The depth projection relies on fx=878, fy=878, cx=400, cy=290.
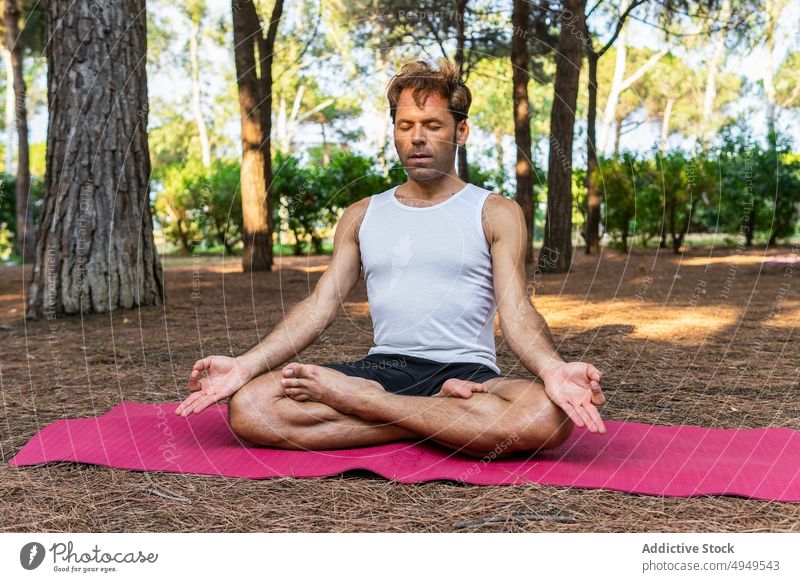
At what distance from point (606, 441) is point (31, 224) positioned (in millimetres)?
18337

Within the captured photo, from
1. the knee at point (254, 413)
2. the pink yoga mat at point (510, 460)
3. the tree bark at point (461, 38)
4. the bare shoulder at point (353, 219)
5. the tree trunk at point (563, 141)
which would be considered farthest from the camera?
the tree bark at point (461, 38)

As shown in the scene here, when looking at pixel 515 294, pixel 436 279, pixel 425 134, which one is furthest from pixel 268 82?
pixel 515 294

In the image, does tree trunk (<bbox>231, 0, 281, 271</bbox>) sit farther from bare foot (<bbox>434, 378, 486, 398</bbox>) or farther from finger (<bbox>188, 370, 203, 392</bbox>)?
bare foot (<bbox>434, 378, 486, 398</bbox>)

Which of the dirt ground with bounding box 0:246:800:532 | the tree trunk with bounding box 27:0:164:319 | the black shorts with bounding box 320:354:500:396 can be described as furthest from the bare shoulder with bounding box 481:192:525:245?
the tree trunk with bounding box 27:0:164:319

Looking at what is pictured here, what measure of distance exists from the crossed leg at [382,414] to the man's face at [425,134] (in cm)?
86

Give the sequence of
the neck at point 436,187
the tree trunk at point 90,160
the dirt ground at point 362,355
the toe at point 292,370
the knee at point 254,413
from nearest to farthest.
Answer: the dirt ground at point 362,355, the toe at point 292,370, the knee at point 254,413, the neck at point 436,187, the tree trunk at point 90,160

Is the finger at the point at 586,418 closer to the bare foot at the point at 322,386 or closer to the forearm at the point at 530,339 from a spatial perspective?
the forearm at the point at 530,339

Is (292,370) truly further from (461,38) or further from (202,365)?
(461,38)

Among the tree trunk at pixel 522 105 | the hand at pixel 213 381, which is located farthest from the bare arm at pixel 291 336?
the tree trunk at pixel 522 105

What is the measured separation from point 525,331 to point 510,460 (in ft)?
1.60

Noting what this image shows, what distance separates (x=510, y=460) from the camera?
3.23 metres

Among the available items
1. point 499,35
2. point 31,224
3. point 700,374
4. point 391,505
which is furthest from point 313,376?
point 31,224

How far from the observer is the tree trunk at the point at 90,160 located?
7.21 metres
